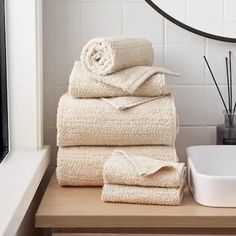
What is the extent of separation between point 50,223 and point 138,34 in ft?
2.10

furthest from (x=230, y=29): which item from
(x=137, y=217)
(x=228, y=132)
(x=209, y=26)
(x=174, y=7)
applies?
(x=137, y=217)

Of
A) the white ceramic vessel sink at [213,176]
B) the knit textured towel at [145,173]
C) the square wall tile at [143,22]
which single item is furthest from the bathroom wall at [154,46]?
the knit textured towel at [145,173]

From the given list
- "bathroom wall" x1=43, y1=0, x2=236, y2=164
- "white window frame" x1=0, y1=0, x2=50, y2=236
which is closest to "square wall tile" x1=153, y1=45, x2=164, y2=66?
"bathroom wall" x1=43, y1=0, x2=236, y2=164

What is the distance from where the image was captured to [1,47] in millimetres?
1468

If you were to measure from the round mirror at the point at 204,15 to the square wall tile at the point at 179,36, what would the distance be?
17 millimetres

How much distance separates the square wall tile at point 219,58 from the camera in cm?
156

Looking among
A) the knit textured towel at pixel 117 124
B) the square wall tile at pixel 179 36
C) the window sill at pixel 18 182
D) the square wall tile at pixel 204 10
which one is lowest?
the window sill at pixel 18 182

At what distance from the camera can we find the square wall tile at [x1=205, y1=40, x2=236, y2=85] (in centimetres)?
156

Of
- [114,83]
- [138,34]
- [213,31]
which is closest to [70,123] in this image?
[114,83]

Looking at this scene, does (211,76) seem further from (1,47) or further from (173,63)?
(1,47)

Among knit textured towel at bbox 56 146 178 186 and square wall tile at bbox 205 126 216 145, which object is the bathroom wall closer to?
square wall tile at bbox 205 126 216 145

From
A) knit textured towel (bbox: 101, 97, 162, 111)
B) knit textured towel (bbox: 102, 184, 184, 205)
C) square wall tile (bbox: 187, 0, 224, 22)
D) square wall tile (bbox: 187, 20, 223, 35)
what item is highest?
square wall tile (bbox: 187, 0, 224, 22)

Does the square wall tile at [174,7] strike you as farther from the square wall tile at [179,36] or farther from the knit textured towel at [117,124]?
the knit textured towel at [117,124]

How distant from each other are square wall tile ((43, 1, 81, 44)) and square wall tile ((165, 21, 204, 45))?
25 cm
